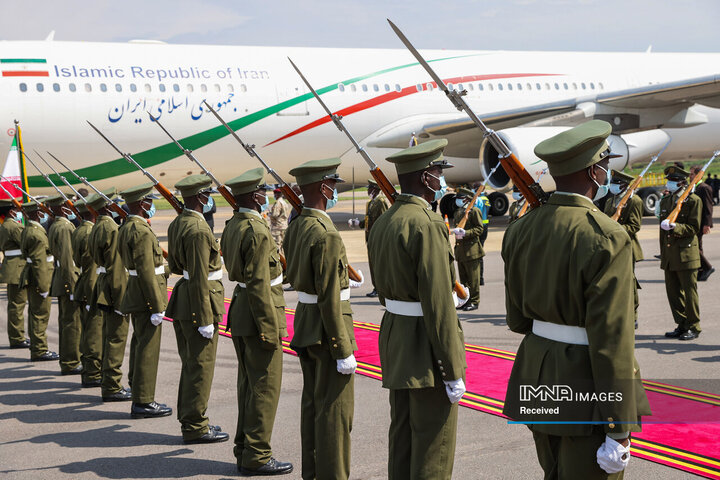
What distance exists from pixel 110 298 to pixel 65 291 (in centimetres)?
142

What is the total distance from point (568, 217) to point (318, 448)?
7.07 feet

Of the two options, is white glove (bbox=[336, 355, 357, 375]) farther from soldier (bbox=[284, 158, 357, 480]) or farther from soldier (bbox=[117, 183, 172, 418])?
soldier (bbox=[117, 183, 172, 418])

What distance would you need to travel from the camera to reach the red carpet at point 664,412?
489 centimetres

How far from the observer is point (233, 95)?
57.7ft

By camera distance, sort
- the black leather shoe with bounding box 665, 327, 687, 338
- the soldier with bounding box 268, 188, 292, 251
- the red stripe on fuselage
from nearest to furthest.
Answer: the black leather shoe with bounding box 665, 327, 687, 338, the soldier with bounding box 268, 188, 292, 251, the red stripe on fuselage

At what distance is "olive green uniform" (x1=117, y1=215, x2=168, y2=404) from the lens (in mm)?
6270

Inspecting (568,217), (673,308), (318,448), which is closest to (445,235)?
(568,217)

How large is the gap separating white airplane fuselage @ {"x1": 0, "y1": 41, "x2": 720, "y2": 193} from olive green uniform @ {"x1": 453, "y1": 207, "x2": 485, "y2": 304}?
330 inches

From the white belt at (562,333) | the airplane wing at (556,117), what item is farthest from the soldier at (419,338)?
the airplane wing at (556,117)

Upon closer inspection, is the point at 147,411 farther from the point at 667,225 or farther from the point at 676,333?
the point at 667,225

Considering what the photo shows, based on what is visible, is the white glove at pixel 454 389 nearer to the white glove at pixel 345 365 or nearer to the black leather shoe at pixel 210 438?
the white glove at pixel 345 365

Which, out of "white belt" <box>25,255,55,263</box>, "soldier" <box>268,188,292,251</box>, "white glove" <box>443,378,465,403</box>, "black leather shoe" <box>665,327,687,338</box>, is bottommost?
"black leather shoe" <box>665,327,687,338</box>

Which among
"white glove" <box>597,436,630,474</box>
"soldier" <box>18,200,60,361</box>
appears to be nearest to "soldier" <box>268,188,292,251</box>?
"soldier" <box>18,200,60,361</box>

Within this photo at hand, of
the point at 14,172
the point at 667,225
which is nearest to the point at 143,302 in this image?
the point at 667,225
